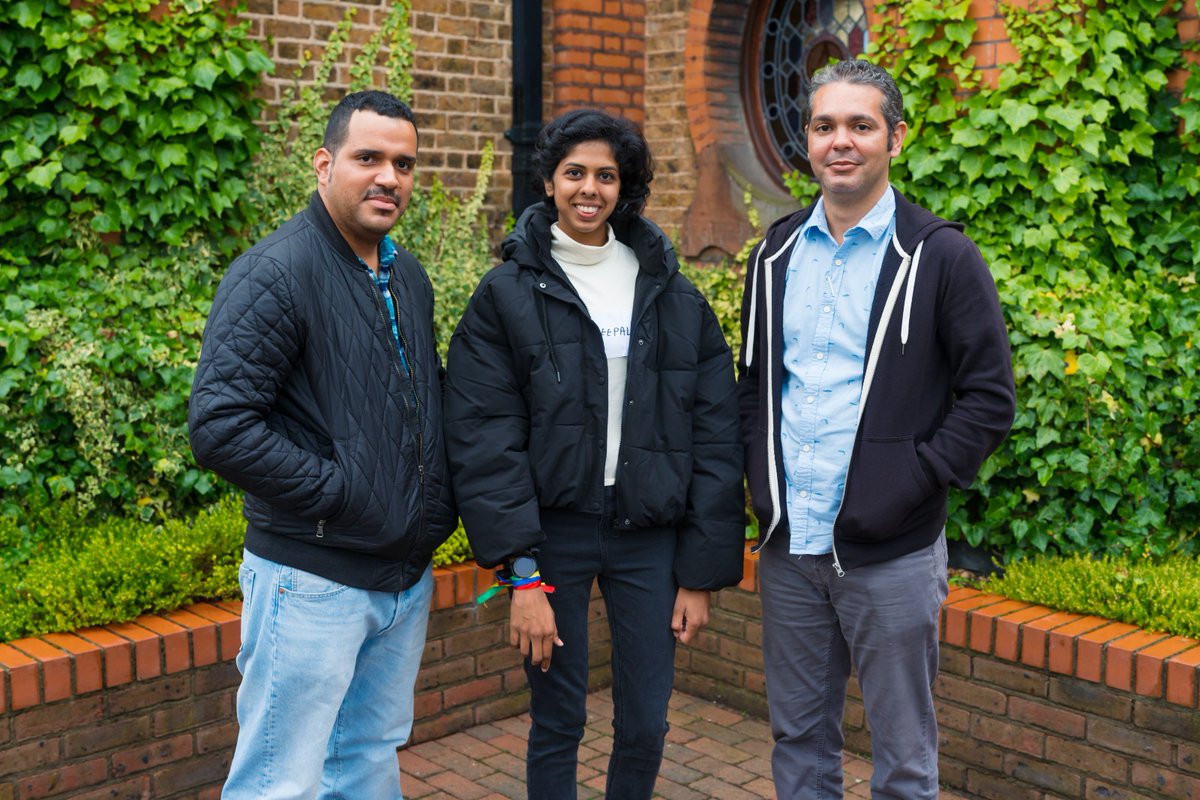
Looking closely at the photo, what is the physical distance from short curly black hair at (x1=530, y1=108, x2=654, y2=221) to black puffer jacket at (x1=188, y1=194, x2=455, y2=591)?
514mm

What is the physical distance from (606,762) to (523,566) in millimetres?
1612

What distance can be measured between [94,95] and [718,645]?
336cm

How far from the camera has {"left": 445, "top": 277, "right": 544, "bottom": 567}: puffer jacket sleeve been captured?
2826 mm

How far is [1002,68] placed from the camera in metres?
4.78

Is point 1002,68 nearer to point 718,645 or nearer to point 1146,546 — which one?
point 1146,546

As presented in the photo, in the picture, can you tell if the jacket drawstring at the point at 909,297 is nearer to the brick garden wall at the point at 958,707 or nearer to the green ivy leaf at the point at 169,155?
the brick garden wall at the point at 958,707

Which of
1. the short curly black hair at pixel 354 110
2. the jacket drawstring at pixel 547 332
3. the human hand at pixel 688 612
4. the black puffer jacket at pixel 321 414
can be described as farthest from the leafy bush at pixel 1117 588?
the short curly black hair at pixel 354 110

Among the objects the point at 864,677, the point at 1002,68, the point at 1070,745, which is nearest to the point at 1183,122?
the point at 1002,68

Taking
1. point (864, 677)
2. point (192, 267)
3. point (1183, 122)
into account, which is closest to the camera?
point (864, 677)

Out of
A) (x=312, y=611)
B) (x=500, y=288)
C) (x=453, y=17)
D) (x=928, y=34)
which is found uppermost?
(x=453, y=17)

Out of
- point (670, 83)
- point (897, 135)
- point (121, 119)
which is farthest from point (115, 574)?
point (670, 83)

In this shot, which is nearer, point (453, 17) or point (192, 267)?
point (192, 267)

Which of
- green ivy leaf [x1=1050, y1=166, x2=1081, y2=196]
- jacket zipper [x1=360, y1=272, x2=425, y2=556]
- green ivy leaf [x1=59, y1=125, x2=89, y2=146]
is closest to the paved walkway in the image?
jacket zipper [x1=360, y1=272, x2=425, y2=556]

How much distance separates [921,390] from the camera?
2.77 meters
